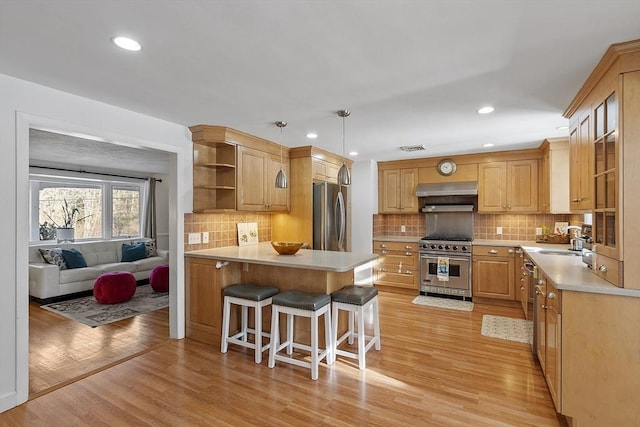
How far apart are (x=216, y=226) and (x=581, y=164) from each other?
3.61m

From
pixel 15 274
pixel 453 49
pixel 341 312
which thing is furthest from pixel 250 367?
pixel 453 49

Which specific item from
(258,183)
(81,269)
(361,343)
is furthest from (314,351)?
(81,269)

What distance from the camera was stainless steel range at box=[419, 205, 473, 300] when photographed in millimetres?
4953

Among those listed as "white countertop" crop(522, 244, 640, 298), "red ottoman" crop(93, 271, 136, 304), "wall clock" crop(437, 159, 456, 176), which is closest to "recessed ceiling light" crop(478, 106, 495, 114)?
"white countertop" crop(522, 244, 640, 298)

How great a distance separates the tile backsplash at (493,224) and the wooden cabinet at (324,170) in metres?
1.32

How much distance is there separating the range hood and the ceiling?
196 centimetres

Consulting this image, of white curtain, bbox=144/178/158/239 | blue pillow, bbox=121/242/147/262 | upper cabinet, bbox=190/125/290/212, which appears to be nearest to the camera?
upper cabinet, bbox=190/125/290/212

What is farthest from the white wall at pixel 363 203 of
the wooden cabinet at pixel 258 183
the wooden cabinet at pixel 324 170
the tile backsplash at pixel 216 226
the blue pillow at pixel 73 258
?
the blue pillow at pixel 73 258

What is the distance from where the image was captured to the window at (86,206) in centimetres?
595

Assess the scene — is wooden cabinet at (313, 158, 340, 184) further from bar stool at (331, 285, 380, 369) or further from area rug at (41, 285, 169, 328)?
area rug at (41, 285, 169, 328)

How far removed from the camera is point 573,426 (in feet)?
6.43

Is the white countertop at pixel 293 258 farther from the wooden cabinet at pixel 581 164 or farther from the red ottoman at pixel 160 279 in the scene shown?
the red ottoman at pixel 160 279

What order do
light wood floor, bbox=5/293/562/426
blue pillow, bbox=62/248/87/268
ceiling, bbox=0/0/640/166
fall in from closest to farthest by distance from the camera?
ceiling, bbox=0/0/640/166
light wood floor, bbox=5/293/562/426
blue pillow, bbox=62/248/87/268

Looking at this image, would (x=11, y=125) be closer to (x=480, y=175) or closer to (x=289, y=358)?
(x=289, y=358)
